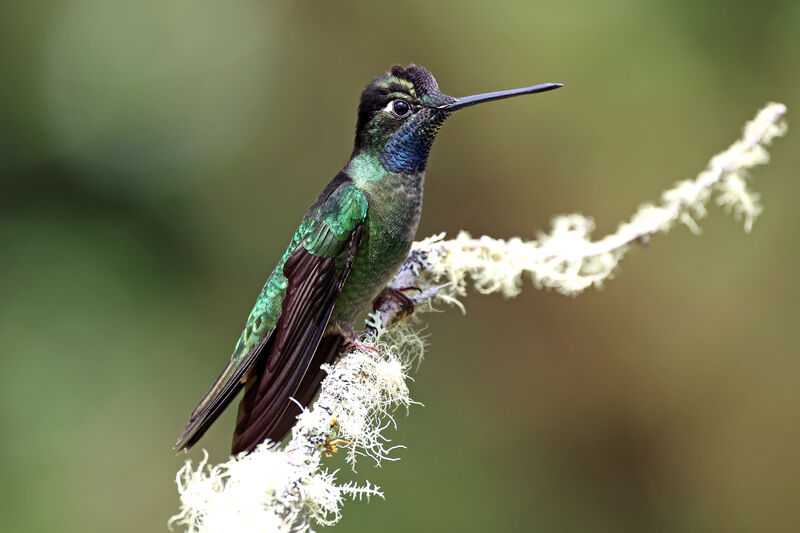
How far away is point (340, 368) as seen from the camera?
1.53m

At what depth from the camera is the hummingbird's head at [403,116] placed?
1.71 m

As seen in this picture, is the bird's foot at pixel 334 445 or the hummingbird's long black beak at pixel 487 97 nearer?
the bird's foot at pixel 334 445

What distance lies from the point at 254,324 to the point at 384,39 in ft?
7.88

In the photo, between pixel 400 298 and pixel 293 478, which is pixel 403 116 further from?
pixel 293 478

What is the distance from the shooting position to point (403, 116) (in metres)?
1.73

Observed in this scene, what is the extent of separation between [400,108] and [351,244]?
0.33 metres

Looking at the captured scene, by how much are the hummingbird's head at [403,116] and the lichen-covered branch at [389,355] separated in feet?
0.93

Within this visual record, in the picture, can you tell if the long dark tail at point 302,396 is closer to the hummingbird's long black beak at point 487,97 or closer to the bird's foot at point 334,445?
the bird's foot at point 334,445

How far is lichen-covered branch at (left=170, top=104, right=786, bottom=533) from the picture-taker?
3.93 ft

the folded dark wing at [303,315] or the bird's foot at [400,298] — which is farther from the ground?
the bird's foot at [400,298]

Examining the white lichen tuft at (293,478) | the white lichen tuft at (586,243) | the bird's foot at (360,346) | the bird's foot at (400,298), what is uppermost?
the white lichen tuft at (586,243)

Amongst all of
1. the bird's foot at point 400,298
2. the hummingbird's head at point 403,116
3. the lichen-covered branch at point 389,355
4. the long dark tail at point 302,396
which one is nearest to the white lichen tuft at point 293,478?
the lichen-covered branch at point 389,355

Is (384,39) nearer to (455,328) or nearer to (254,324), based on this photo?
(455,328)

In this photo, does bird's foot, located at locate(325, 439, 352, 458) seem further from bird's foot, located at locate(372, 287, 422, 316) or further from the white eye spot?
the white eye spot
